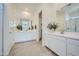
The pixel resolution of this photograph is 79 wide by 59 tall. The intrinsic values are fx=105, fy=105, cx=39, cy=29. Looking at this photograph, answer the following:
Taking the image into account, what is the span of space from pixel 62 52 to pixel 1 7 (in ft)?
5.45

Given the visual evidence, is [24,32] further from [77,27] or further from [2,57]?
[77,27]

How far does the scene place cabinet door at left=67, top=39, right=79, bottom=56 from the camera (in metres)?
1.94

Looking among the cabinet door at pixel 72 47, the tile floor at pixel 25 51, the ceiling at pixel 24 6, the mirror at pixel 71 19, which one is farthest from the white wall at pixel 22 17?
the cabinet door at pixel 72 47

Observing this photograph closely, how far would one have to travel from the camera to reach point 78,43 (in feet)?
6.22

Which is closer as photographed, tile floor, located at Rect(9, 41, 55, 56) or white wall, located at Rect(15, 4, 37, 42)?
tile floor, located at Rect(9, 41, 55, 56)

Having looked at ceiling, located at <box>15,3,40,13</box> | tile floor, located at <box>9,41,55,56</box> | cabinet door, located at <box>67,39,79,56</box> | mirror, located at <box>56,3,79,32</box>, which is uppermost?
ceiling, located at <box>15,3,40,13</box>

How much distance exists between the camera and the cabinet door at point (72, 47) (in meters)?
1.94

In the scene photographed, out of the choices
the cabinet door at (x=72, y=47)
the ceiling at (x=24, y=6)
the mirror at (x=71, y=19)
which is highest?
the ceiling at (x=24, y=6)

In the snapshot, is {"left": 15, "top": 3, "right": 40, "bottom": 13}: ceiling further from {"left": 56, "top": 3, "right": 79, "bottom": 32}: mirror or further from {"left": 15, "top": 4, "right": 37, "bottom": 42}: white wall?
{"left": 56, "top": 3, "right": 79, "bottom": 32}: mirror

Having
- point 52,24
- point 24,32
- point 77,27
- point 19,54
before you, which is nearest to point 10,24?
point 24,32

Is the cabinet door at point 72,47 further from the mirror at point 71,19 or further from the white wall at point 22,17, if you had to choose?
the white wall at point 22,17

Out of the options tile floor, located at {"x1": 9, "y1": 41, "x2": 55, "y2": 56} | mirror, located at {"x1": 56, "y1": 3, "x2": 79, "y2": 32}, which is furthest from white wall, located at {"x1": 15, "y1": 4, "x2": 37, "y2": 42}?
mirror, located at {"x1": 56, "y1": 3, "x2": 79, "y2": 32}

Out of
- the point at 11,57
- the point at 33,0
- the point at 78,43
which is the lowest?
the point at 11,57

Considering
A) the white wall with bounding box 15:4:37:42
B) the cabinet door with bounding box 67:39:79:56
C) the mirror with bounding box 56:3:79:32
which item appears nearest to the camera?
the cabinet door with bounding box 67:39:79:56
